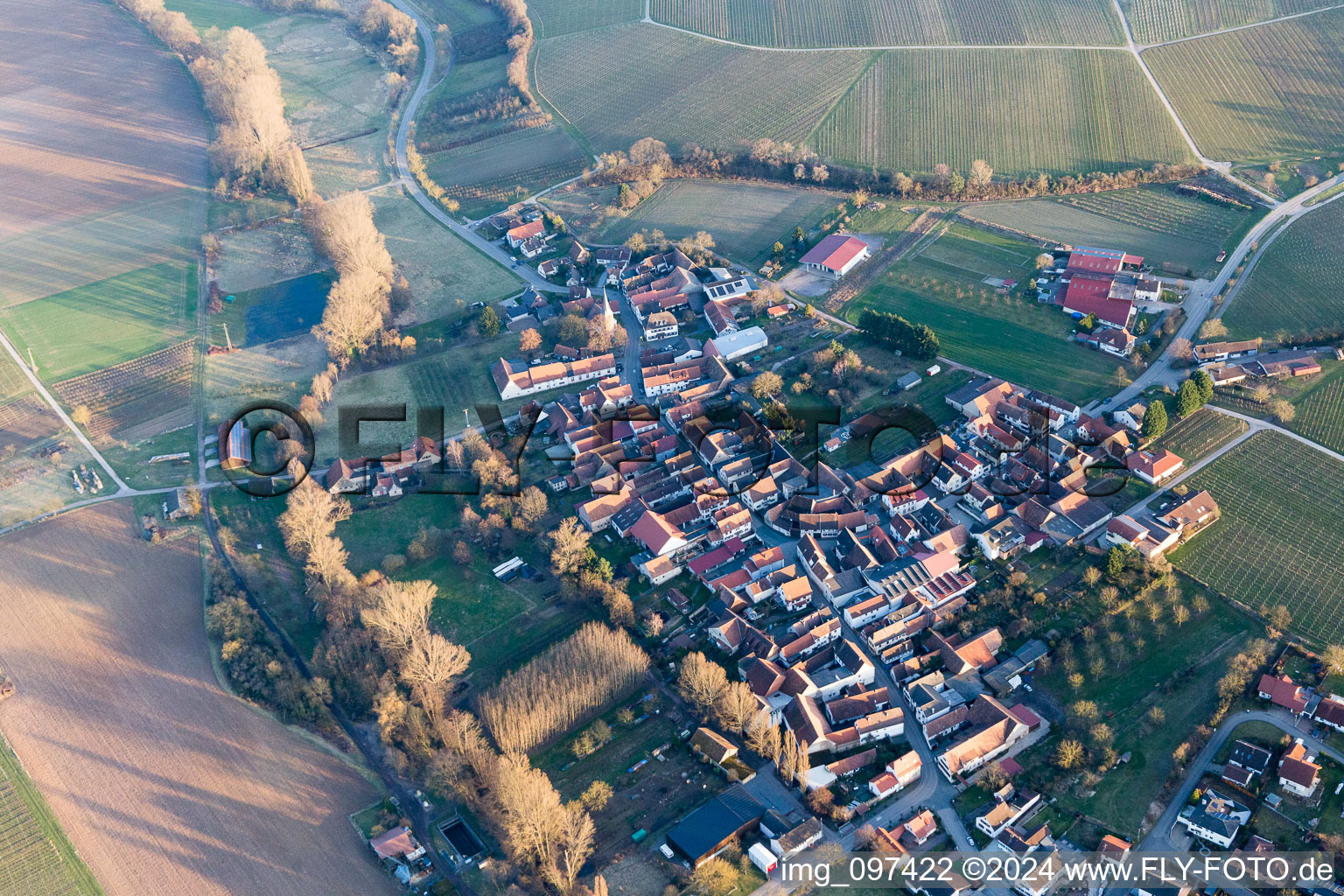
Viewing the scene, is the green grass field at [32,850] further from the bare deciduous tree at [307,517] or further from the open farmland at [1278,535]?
the open farmland at [1278,535]

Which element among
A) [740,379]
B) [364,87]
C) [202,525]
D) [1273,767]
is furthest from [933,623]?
[364,87]

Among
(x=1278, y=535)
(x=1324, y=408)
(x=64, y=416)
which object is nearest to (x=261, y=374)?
(x=64, y=416)

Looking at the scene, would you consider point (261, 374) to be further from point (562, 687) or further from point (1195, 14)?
point (1195, 14)

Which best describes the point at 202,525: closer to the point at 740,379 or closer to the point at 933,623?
the point at 740,379

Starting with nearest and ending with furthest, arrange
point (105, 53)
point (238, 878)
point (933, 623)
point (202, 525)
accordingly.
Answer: point (238, 878)
point (933, 623)
point (202, 525)
point (105, 53)

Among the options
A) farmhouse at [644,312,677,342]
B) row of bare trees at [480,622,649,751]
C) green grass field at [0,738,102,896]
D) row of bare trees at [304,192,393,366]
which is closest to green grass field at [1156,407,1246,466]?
farmhouse at [644,312,677,342]
